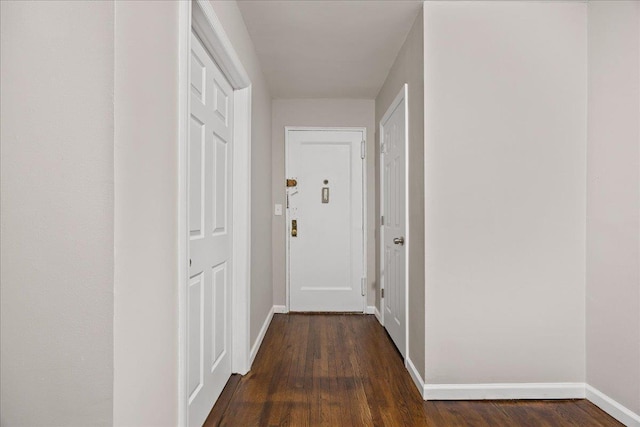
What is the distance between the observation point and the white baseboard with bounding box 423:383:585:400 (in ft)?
8.05

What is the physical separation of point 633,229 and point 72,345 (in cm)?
242

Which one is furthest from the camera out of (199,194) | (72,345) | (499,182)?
(499,182)

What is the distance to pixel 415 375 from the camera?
8.77 ft

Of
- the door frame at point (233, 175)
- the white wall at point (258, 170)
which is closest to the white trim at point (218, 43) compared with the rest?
the door frame at point (233, 175)

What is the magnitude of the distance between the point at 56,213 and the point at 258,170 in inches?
96.9

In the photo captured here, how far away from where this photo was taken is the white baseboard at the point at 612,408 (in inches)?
83.0

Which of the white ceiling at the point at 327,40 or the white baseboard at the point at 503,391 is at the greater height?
the white ceiling at the point at 327,40

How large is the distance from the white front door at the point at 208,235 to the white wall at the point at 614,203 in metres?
2.07

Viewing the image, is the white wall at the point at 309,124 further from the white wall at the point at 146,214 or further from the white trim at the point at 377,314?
the white wall at the point at 146,214

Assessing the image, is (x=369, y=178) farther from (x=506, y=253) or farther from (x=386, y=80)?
(x=506, y=253)

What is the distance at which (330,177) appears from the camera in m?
4.68

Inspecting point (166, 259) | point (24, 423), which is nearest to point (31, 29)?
point (166, 259)

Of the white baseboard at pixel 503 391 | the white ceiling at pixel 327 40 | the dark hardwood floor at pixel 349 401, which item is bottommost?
the dark hardwood floor at pixel 349 401

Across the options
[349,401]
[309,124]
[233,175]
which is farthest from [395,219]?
[309,124]
